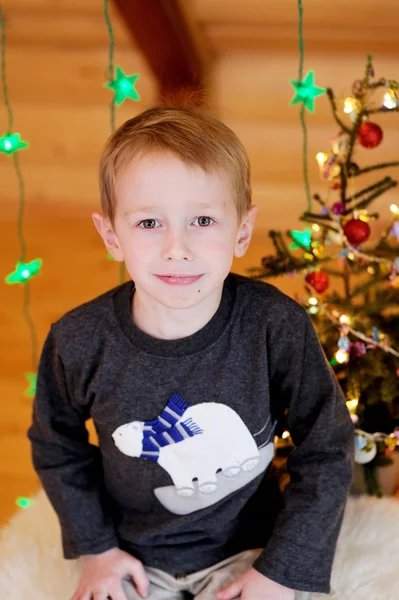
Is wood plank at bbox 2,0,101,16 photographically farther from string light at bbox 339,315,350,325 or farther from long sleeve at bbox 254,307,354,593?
long sleeve at bbox 254,307,354,593

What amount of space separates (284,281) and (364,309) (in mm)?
1210

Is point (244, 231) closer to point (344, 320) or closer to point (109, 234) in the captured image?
point (109, 234)

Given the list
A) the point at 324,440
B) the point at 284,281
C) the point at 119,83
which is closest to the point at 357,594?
the point at 324,440

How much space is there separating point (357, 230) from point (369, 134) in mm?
171

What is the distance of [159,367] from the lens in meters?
1.11

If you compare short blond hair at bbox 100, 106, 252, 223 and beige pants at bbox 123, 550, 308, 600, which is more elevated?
short blond hair at bbox 100, 106, 252, 223

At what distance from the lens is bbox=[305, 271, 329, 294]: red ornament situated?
4.62 feet

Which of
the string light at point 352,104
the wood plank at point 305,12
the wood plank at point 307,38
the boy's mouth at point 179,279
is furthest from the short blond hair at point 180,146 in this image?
the wood plank at point 307,38

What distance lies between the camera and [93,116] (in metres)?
3.14

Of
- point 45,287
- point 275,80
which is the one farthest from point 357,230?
point 45,287

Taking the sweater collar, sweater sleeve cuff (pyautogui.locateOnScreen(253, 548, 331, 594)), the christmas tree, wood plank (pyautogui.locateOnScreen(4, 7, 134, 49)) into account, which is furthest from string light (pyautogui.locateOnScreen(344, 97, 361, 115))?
wood plank (pyautogui.locateOnScreen(4, 7, 134, 49))

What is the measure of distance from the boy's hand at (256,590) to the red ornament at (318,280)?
1.82 feet

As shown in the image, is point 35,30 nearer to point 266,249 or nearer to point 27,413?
point 266,249

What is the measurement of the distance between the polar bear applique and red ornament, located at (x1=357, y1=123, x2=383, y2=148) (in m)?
0.55
